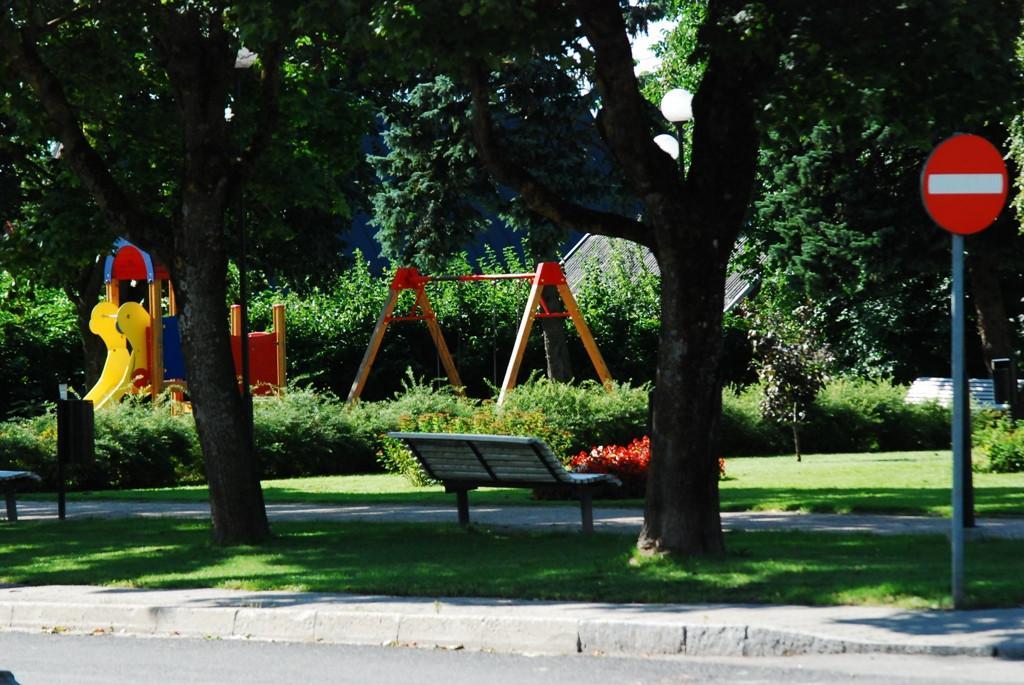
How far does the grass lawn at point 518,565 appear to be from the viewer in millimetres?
10016

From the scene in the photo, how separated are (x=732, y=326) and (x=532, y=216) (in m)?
7.26

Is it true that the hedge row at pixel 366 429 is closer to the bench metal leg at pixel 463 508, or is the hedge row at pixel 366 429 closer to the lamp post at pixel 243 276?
the bench metal leg at pixel 463 508

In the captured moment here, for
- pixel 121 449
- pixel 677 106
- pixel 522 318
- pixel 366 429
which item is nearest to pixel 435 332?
pixel 522 318

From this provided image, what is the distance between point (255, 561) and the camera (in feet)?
41.1

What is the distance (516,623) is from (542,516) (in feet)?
22.6

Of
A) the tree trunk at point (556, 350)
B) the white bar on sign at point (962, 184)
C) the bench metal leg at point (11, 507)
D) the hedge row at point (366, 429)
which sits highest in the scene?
the white bar on sign at point (962, 184)

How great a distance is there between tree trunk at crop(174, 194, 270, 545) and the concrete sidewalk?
2.78m

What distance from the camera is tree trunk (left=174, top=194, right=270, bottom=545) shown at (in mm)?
13500

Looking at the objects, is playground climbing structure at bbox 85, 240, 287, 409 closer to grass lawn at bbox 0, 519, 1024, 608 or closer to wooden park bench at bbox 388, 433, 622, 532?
grass lawn at bbox 0, 519, 1024, 608

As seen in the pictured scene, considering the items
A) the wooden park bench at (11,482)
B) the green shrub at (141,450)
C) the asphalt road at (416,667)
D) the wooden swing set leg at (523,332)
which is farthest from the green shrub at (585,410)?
the asphalt road at (416,667)

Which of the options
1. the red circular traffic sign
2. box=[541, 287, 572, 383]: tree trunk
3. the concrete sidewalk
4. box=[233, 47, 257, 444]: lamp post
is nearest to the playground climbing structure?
box=[541, 287, 572, 383]: tree trunk

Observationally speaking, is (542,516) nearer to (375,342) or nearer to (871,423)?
(375,342)

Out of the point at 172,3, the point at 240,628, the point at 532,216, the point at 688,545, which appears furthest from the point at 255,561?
the point at 532,216

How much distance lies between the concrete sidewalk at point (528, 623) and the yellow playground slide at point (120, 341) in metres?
18.5
